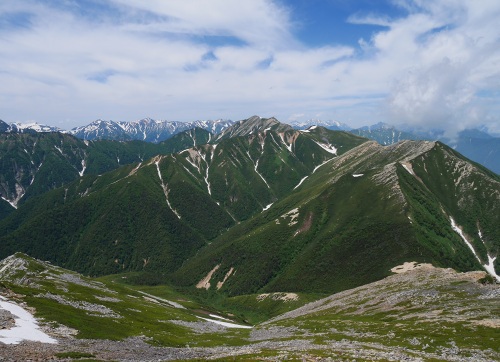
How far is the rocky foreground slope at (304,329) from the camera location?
50031 mm

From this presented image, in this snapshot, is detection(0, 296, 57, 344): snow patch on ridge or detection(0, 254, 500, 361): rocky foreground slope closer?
detection(0, 296, 57, 344): snow patch on ridge

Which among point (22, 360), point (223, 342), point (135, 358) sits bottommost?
point (223, 342)

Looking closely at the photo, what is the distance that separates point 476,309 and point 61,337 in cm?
8996

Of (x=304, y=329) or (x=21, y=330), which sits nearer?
(x=21, y=330)

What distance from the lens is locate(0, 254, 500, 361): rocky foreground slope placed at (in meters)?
50.0

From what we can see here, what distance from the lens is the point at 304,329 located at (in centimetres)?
9162

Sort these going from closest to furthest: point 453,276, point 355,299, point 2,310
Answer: point 2,310, point 453,276, point 355,299

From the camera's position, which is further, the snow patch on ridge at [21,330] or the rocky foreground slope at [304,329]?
the rocky foreground slope at [304,329]

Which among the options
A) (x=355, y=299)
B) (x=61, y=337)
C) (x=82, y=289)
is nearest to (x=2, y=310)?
(x=61, y=337)

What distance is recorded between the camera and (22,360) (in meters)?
37.8

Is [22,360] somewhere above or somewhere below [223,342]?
above

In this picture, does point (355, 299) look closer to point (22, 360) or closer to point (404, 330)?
point (404, 330)

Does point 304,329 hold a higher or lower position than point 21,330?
lower

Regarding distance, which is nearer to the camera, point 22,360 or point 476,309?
point 22,360
